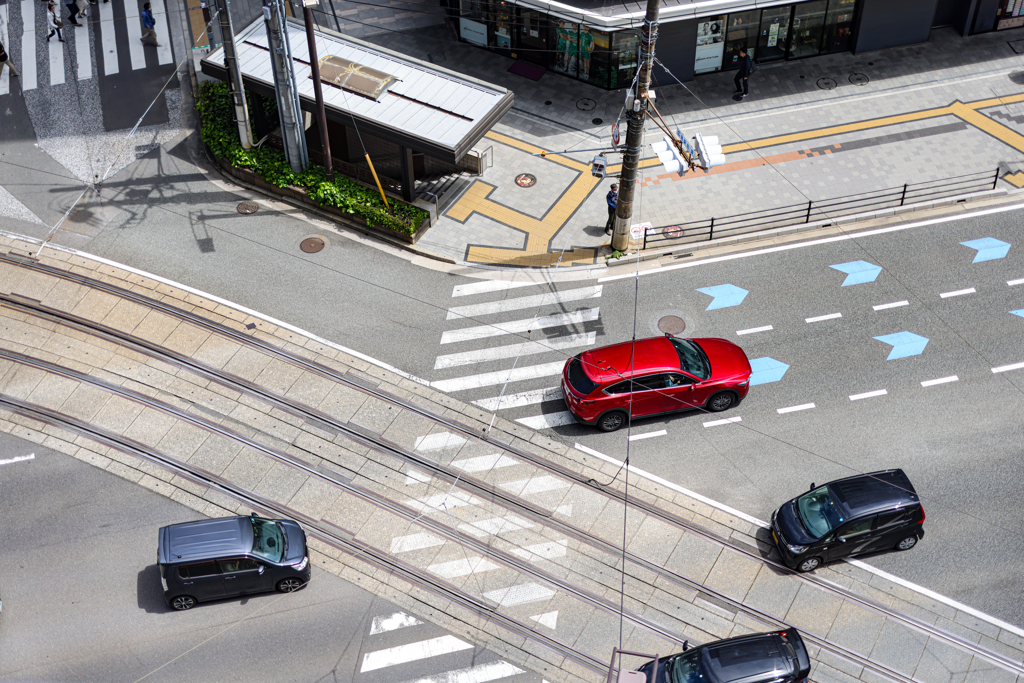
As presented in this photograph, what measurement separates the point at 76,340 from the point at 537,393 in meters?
14.2

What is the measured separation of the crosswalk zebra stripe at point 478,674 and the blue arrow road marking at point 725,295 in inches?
539

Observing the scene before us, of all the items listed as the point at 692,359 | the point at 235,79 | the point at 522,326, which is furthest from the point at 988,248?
the point at 235,79

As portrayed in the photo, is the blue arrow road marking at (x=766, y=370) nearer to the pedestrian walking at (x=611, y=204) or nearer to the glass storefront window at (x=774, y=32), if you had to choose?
the pedestrian walking at (x=611, y=204)

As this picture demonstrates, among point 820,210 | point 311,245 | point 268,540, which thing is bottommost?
point 268,540

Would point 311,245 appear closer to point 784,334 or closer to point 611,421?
point 611,421


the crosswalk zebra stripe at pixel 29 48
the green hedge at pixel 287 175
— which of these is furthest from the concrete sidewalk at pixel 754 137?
the crosswalk zebra stripe at pixel 29 48

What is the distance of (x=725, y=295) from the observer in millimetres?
31500

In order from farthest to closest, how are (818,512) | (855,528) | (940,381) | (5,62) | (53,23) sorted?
1. (53,23)
2. (5,62)
3. (940,381)
4. (818,512)
5. (855,528)

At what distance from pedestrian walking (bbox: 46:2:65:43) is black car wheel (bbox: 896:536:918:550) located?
124 ft

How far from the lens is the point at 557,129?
38156 millimetres

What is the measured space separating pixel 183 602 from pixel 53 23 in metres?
28.6

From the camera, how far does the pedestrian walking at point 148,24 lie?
40531 millimetres

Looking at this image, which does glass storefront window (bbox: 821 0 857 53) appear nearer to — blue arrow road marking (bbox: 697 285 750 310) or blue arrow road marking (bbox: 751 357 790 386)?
blue arrow road marking (bbox: 697 285 750 310)

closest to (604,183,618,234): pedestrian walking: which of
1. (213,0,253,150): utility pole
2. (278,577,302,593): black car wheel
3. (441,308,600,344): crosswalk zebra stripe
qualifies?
(441,308,600,344): crosswalk zebra stripe
